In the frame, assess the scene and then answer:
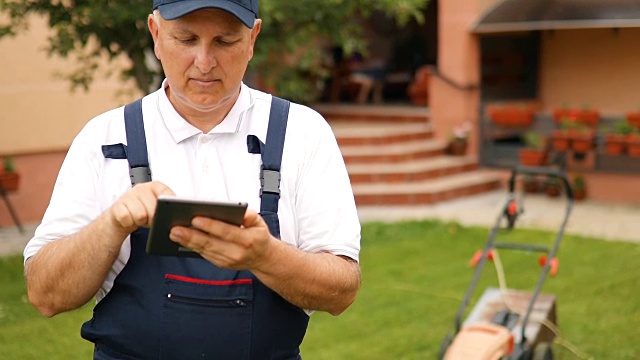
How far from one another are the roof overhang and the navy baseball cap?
9771mm

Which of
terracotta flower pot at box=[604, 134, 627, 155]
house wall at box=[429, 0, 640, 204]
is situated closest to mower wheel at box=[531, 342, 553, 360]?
terracotta flower pot at box=[604, 134, 627, 155]

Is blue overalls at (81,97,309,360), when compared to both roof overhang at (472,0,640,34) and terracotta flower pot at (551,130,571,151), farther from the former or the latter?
terracotta flower pot at (551,130,571,151)

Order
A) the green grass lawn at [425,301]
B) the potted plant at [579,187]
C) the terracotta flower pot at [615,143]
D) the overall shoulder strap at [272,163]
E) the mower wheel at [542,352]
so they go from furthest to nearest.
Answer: the potted plant at [579,187]
the terracotta flower pot at [615,143]
the green grass lawn at [425,301]
the mower wheel at [542,352]
the overall shoulder strap at [272,163]

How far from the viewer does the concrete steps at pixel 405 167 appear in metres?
12.1

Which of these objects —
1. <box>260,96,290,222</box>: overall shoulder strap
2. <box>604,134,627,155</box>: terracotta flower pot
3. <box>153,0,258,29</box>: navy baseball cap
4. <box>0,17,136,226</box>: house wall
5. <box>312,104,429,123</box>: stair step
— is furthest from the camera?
<box>312,104,429,123</box>: stair step

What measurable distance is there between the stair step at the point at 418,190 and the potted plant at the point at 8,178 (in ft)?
13.1

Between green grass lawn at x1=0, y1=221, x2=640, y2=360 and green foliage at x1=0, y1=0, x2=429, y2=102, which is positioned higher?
green foliage at x1=0, y1=0, x2=429, y2=102

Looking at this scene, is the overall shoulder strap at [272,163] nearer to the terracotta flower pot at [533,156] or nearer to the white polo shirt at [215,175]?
the white polo shirt at [215,175]

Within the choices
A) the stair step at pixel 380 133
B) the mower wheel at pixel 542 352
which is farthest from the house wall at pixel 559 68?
the mower wheel at pixel 542 352

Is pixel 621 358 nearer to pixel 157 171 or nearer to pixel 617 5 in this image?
pixel 157 171

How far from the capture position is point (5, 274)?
8516 millimetres

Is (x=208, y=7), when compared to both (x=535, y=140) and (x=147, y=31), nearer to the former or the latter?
(x=147, y=31)

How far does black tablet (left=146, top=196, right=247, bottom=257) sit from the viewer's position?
1960mm

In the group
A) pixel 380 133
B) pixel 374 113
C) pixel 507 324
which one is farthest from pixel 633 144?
pixel 507 324
